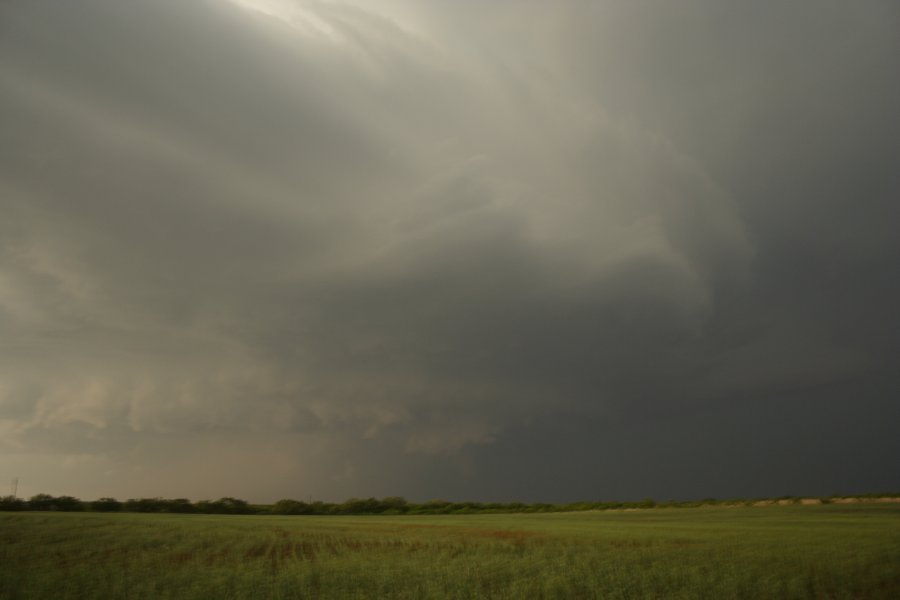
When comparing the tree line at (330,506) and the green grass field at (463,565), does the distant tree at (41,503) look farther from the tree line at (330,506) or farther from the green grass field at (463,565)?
the green grass field at (463,565)

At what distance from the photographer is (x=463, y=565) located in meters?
24.8

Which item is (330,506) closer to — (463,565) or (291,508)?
(291,508)

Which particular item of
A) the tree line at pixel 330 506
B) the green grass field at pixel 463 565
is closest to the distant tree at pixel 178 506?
the tree line at pixel 330 506

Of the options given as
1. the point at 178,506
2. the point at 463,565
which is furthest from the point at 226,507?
the point at 463,565

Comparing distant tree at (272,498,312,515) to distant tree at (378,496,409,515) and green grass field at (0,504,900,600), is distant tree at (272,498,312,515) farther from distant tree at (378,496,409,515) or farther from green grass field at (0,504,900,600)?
green grass field at (0,504,900,600)

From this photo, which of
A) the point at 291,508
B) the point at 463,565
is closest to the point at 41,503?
the point at 291,508

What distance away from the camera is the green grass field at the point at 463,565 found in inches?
771

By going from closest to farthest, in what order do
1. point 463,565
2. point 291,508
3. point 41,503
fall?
point 463,565, point 41,503, point 291,508

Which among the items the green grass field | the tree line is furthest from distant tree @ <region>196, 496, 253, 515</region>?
the green grass field

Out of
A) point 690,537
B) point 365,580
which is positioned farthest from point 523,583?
point 690,537

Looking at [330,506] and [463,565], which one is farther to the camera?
[330,506]

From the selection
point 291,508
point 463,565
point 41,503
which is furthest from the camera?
point 291,508

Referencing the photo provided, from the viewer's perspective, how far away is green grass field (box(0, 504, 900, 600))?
19.6m

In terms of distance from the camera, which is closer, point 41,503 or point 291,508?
point 41,503
